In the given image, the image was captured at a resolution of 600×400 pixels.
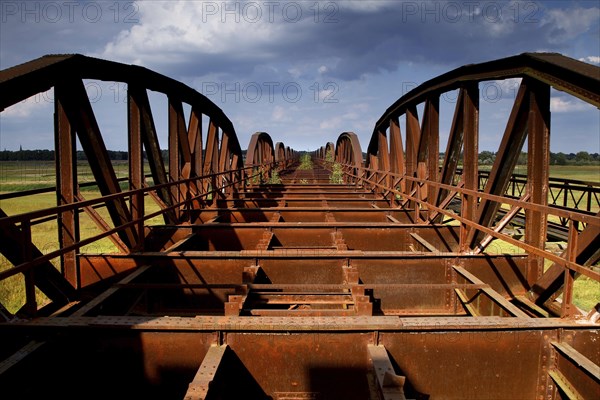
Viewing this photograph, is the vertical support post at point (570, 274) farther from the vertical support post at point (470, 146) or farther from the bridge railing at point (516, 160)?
the vertical support post at point (470, 146)

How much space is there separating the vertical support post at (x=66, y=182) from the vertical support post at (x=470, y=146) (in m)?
5.37

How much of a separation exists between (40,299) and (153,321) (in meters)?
8.63

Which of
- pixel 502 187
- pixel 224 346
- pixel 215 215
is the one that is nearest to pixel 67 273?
pixel 224 346

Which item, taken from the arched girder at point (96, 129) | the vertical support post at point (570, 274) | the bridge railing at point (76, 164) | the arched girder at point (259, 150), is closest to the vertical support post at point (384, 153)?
the arched girder at point (259, 150)

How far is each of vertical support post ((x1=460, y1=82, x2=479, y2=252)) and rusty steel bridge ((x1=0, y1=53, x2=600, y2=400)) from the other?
0.03 metres

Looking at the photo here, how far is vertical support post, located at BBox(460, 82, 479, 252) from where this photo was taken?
6.80 meters

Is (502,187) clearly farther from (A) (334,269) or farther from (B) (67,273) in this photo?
(B) (67,273)

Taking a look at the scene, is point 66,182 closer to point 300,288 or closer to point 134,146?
point 134,146

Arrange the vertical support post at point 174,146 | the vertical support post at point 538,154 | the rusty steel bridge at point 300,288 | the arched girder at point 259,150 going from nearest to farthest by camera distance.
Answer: the rusty steel bridge at point 300,288 → the vertical support post at point 538,154 → the vertical support post at point 174,146 → the arched girder at point 259,150

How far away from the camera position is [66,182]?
18.5 ft

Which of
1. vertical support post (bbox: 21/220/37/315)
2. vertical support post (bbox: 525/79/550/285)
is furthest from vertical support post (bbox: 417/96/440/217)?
vertical support post (bbox: 21/220/37/315)

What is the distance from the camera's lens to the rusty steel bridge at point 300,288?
363 cm

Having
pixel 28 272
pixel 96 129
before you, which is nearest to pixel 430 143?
pixel 96 129

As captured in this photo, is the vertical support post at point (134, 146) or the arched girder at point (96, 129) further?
the vertical support post at point (134, 146)
